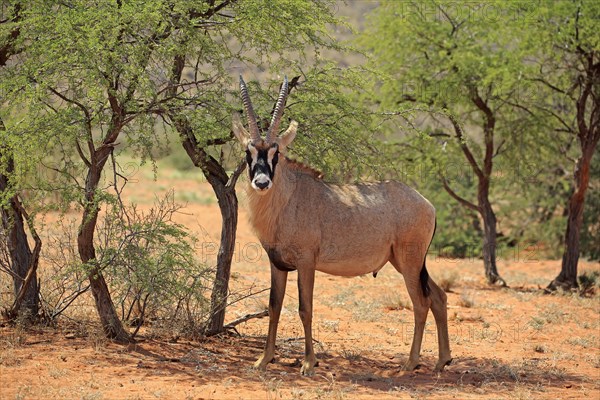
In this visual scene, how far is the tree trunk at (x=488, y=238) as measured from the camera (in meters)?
18.5

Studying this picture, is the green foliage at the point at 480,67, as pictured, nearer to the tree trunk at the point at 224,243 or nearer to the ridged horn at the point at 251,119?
the tree trunk at the point at 224,243

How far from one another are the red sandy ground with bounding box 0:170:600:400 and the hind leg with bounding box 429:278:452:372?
7.8 inches

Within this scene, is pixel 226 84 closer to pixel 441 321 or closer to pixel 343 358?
pixel 343 358

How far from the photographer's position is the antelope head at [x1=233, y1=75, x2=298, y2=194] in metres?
8.51

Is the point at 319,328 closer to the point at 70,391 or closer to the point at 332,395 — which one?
the point at 332,395

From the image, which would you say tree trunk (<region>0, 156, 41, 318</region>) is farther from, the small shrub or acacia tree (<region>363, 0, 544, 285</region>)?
acacia tree (<region>363, 0, 544, 285</region>)

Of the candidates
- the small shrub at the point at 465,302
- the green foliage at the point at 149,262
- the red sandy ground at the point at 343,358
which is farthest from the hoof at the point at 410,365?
the small shrub at the point at 465,302

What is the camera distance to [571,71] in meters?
17.5

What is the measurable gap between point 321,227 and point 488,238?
1026 cm

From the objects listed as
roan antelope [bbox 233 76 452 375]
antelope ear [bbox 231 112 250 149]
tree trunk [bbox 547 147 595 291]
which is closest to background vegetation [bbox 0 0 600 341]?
antelope ear [bbox 231 112 250 149]

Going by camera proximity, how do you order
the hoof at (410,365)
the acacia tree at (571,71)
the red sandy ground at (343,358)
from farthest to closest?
1. the acacia tree at (571,71)
2. the hoof at (410,365)
3. the red sandy ground at (343,358)

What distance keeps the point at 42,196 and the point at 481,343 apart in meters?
6.45

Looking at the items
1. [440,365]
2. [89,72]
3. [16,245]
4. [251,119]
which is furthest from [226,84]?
[440,365]

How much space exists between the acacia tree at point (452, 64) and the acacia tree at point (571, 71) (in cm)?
62
